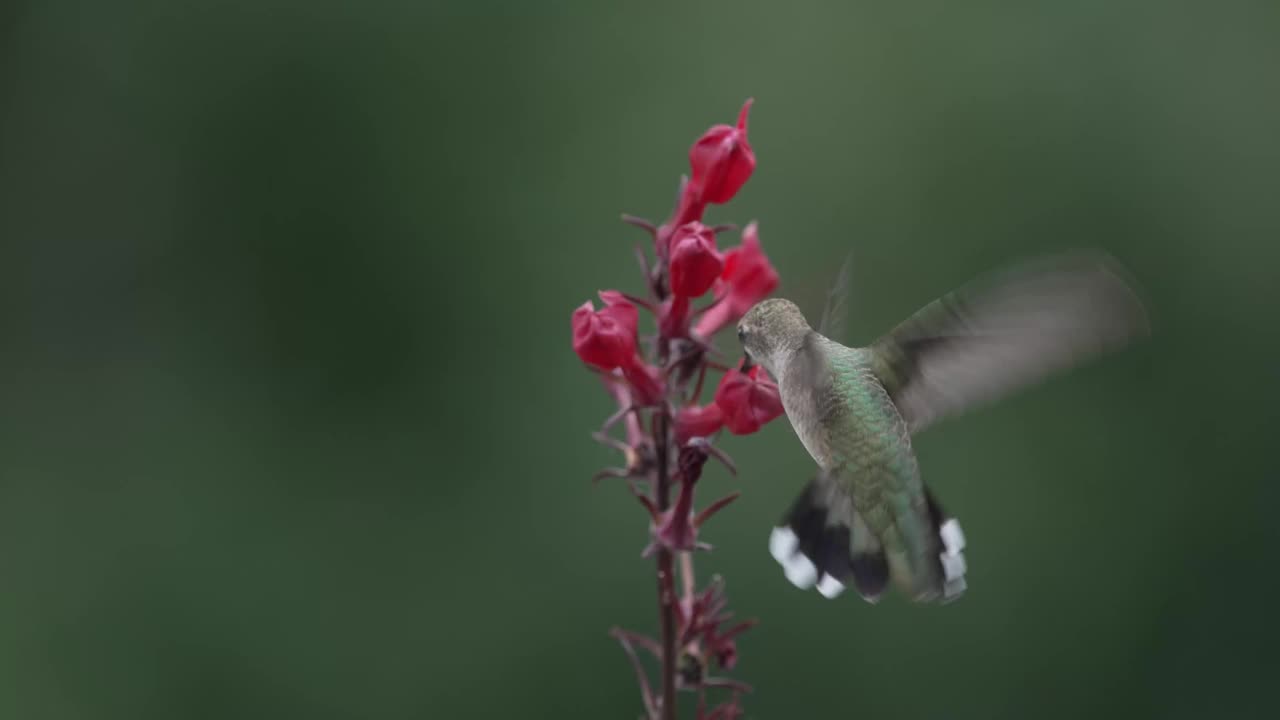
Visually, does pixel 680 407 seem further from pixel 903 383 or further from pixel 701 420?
pixel 903 383

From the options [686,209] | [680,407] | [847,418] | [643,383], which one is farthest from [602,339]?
[847,418]

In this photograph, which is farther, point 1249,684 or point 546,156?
point 546,156

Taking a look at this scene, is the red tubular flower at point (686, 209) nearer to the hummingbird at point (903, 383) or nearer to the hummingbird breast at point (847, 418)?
the hummingbird at point (903, 383)

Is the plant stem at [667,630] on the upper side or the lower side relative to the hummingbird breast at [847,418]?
lower

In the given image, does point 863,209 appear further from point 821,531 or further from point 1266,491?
point 821,531

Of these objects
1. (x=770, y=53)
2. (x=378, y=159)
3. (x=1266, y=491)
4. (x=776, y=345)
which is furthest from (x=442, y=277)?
(x=1266, y=491)

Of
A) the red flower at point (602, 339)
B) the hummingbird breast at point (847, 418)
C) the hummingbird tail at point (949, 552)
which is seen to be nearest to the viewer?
the red flower at point (602, 339)

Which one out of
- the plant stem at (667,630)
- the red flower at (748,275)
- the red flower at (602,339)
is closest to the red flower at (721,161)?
the red flower at (748,275)
